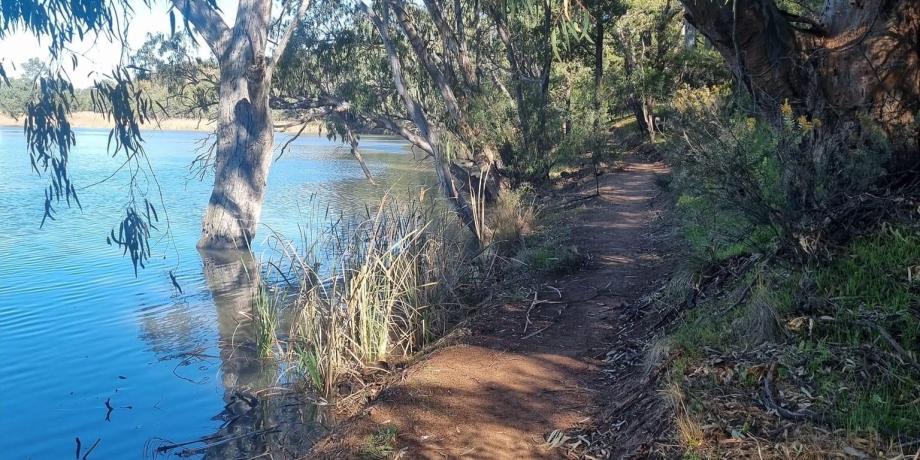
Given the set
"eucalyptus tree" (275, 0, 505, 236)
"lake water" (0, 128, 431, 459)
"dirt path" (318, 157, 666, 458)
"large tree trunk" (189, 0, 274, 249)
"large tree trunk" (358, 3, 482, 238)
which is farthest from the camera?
"large tree trunk" (189, 0, 274, 249)

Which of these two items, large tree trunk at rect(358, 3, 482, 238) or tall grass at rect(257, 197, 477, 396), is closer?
tall grass at rect(257, 197, 477, 396)

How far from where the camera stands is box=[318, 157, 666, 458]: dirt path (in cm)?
466

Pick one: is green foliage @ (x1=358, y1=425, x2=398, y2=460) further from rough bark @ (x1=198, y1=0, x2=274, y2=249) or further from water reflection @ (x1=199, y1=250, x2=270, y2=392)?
rough bark @ (x1=198, y1=0, x2=274, y2=249)

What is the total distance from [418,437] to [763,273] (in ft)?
8.18

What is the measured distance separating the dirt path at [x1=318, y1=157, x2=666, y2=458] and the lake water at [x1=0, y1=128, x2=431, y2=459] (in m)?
0.90

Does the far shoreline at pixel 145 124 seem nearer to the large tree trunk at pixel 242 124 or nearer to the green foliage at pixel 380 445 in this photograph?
the large tree trunk at pixel 242 124

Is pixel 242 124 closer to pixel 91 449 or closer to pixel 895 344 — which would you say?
pixel 91 449

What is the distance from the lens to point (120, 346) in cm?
886

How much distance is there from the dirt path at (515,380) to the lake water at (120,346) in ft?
2.96

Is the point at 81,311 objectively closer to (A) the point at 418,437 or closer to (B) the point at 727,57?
(A) the point at 418,437

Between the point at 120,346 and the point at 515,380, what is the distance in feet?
18.4

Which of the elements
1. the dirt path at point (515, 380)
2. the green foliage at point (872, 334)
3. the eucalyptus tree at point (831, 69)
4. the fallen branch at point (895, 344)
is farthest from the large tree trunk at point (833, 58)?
the dirt path at point (515, 380)

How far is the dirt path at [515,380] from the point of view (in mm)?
4656

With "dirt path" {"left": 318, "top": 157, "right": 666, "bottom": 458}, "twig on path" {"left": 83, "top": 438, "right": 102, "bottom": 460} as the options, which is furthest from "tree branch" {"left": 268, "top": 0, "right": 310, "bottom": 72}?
"twig on path" {"left": 83, "top": 438, "right": 102, "bottom": 460}
